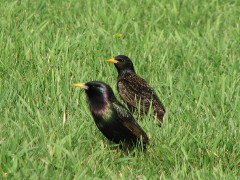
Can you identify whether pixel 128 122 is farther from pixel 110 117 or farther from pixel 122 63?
pixel 122 63

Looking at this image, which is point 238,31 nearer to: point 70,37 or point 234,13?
point 234,13

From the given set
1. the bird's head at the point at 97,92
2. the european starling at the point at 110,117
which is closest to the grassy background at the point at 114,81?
the european starling at the point at 110,117

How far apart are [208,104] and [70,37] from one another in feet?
7.60

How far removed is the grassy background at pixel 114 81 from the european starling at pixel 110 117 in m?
0.14

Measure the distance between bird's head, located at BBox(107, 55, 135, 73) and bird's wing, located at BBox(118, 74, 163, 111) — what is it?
0.11 meters

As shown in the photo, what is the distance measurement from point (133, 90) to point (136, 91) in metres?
0.04

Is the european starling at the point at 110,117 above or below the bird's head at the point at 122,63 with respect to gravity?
below

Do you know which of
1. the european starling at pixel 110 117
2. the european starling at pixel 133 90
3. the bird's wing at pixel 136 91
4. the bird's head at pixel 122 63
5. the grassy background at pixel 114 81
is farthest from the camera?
the bird's head at pixel 122 63

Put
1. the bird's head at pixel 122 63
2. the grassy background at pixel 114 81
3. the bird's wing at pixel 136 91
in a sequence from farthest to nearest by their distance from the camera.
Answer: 1. the bird's head at pixel 122 63
2. the bird's wing at pixel 136 91
3. the grassy background at pixel 114 81

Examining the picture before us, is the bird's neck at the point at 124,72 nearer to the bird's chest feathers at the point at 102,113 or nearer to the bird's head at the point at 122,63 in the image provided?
the bird's head at the point at 122,63

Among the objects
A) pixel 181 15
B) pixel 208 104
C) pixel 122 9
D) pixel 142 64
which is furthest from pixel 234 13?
pixel 208 104

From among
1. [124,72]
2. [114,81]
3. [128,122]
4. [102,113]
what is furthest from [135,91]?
[102,113]

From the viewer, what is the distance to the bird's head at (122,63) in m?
7.41

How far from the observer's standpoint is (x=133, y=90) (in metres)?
7.23
